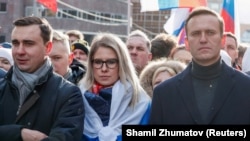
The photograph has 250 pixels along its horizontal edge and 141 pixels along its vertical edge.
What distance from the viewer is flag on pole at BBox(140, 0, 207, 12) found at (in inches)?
358

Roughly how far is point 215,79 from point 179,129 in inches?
16.4

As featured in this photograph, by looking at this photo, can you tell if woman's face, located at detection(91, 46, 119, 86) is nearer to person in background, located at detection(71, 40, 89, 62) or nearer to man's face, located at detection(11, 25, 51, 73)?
man's face, located at detection(11, 25, 51, 73)

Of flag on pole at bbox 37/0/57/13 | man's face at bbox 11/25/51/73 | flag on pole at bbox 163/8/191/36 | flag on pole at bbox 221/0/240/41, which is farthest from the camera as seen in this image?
Answer: flag on pole at bbox 37/0/57/13

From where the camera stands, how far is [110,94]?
3.96 m

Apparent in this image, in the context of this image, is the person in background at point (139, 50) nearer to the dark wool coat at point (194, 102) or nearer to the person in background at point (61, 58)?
the person in background at point (61, 58)

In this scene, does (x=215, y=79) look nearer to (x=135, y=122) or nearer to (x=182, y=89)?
(x=182, y=89)

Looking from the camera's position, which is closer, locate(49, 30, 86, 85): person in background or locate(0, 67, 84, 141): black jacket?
locate(0, 67, 84, 141): black jacket

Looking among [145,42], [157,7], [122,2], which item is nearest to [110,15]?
[122,2]

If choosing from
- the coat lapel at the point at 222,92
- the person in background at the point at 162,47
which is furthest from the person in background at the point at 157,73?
the person in background at the point at 162,47

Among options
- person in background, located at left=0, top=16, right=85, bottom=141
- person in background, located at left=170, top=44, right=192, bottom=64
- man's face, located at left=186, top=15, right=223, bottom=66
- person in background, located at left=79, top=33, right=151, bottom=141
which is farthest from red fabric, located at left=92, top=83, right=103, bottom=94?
person in background, located at left=170, top=44, right=192, bottom=64

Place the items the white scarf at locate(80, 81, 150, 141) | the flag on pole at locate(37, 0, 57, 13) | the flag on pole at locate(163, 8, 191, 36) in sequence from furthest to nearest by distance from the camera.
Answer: the flag on pole at locate(37, 0, 57, 13) → the flag on pole at locate(163, 8, 191, 36) → the white scarf at locate(80, 81, 150, 141)

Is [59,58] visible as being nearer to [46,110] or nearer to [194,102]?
[46,110]

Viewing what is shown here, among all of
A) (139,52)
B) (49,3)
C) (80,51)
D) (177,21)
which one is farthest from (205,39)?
(49,3)

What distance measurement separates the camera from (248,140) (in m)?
3.32
